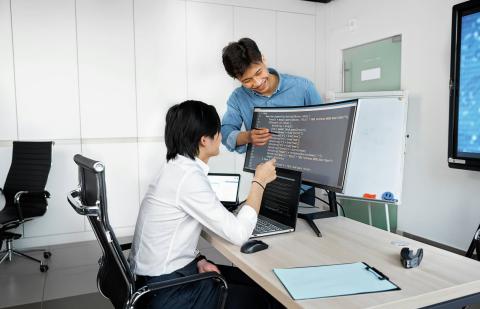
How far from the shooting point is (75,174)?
4133 mm

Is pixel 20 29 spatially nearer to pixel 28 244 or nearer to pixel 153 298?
pixel 28 244

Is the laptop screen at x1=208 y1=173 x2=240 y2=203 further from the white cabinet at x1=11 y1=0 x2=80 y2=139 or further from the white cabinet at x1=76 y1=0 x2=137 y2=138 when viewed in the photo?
the white cabinet at x1=11 y1=0 x2=80 y2=139

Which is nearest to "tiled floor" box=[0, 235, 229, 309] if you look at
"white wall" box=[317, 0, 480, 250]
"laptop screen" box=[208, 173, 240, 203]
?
"laptop screen" box=[208, 173, 240, 203]

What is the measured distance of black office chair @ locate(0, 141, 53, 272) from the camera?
11.4 ft

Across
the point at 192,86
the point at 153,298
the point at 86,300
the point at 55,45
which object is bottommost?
the point at 86,300

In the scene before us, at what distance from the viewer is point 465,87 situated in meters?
2.87

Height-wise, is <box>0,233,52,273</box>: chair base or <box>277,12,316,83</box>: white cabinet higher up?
<box>277,12,316,83</box>: white cabinet

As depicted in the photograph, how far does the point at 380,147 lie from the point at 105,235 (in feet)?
9.43

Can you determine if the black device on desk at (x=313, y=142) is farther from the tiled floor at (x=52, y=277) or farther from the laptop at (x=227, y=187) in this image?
the tiled floor at (x=52, y=277)

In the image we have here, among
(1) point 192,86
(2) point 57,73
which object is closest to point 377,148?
(1) point 192,86

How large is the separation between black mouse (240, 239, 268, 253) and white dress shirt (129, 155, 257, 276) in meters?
0.03

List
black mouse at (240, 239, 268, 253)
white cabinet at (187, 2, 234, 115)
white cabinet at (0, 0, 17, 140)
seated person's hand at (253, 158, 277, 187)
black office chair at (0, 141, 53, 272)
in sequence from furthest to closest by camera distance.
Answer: white cabinet at (187, 2, 234, 115)
white cabinet at (0, 0, 17, 140)
black office chair at (0, 141, 53, 272)
seated person's hand at (253, 158, 277, 187)
black mouse at (240, 239, 268, 253)

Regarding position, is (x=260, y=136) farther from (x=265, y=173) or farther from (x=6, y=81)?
(x=6, y=81)

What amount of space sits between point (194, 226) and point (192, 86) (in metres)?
3.30
